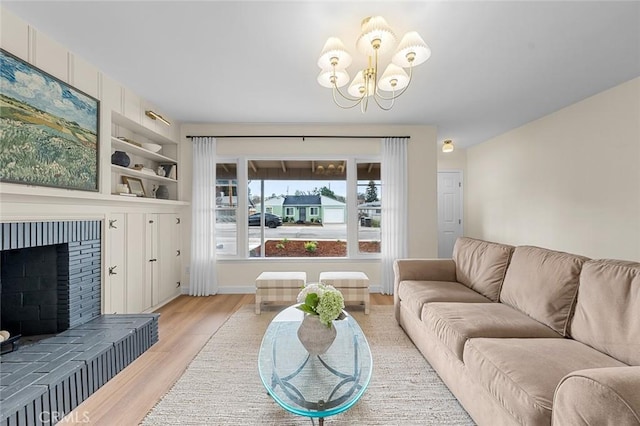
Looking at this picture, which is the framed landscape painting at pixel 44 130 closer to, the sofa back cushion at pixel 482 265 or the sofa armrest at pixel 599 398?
the sofa armrest at pixel 599 398

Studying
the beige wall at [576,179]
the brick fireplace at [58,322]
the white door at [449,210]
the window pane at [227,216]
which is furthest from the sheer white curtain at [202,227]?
the beige wall at [576,179]

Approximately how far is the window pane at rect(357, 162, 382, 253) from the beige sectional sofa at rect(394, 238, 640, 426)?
5.89ft

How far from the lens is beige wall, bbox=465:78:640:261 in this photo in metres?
2.89

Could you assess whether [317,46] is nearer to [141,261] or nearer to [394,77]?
[394,77]

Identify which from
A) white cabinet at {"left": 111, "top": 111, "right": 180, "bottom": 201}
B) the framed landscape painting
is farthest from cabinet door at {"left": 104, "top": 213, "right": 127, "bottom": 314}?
the framed landscape painting

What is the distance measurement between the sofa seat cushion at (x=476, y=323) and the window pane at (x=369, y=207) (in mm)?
2182

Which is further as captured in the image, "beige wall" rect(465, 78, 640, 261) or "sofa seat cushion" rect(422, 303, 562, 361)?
"beige wall" rect(465, 78, 640, 261)

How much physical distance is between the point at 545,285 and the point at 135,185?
13.8 feet

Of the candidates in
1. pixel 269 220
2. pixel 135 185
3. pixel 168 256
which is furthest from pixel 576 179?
pixel 135 185

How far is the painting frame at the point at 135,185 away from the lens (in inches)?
131

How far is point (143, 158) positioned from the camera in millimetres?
3773

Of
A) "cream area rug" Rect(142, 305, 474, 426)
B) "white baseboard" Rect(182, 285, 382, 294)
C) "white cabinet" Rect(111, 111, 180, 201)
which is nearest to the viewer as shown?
"cream area rug" Rect(142, 305, 474, 426)

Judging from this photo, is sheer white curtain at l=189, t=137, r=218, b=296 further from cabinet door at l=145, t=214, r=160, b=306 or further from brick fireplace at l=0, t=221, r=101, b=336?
brick fireplace at l=0, t=221, r=101, b=336

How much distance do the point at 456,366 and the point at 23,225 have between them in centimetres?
296
